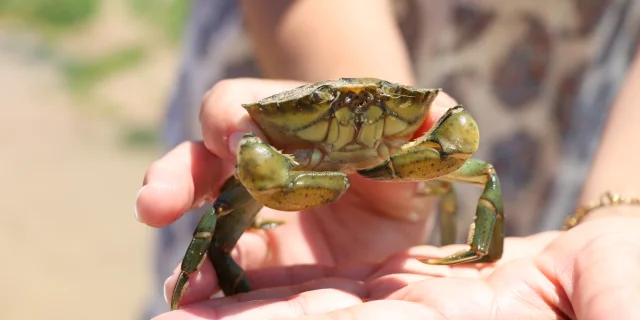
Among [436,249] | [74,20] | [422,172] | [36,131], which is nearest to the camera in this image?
[422,172]

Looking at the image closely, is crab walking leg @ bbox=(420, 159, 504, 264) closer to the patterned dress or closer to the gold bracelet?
the gold bracelet

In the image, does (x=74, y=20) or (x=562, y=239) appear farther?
(x=74, y=20)

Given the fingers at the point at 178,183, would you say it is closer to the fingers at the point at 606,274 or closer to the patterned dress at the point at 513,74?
the patterned dress at the point at 513,74

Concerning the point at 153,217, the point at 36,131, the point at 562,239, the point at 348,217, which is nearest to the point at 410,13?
the point at 348,217

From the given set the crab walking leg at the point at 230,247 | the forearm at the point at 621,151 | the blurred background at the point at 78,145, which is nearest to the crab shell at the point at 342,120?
the crab walking leg at the point at 230,247

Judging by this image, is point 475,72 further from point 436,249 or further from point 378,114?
point 378,114
